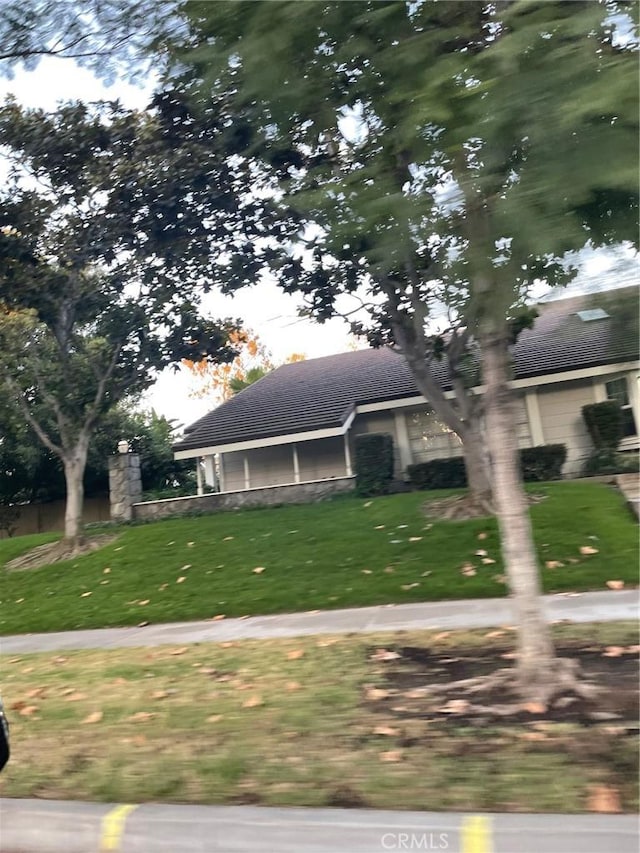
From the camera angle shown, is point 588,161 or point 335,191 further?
point 335,191

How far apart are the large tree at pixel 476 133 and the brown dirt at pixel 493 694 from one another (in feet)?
0.66

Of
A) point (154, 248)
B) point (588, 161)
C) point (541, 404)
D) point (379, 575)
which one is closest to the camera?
point (588, 161)

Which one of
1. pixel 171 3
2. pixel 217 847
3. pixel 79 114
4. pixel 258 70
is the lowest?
pixel 217 847

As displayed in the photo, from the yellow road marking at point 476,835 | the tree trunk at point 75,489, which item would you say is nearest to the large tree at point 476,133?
the yellow road marking at point 476,835

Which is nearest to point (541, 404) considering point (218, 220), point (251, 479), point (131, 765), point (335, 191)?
point (251, 479)

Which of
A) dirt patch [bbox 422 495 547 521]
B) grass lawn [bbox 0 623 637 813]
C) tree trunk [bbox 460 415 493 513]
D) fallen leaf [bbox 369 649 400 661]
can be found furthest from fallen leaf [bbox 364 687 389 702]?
tree trunk [bbox 460 415 493 513]

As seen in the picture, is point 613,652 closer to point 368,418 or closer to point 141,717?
point 141,717

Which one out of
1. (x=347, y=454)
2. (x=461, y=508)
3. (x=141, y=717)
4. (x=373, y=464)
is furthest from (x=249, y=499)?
(x=141, y=717)

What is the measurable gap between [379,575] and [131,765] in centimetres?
609

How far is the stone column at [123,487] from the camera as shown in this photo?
742 inches

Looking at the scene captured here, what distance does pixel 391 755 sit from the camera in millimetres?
3932

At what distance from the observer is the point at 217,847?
328 cm

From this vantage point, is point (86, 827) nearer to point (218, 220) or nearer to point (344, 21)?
point (344, 21)

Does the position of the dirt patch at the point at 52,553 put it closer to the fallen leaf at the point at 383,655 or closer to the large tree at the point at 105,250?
the large tree at the point at 105,250
